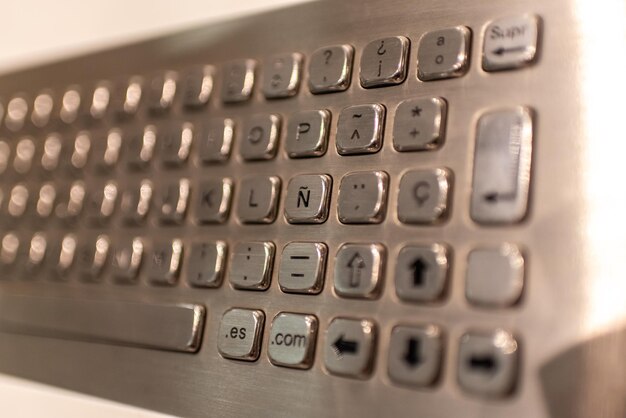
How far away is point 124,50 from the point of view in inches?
14.5

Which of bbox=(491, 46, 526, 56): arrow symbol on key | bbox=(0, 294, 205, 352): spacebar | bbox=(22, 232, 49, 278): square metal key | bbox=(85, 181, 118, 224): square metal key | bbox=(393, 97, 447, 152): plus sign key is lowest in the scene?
bbox=(0, 294, 205, 352): spacebar

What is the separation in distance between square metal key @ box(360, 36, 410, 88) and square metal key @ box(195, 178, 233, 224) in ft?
0.28

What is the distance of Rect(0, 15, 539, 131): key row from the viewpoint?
235 millimetres

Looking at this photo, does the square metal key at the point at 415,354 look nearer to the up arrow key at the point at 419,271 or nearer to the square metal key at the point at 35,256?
the up arrow key at the point at 419,271

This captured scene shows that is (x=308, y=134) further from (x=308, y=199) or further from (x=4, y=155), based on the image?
(x=4, y=155)

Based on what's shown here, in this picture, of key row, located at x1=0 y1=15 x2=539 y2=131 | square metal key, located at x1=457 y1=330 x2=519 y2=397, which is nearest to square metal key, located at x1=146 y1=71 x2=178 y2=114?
key row, located at x1=0 y1=15 x2=539 y2=131

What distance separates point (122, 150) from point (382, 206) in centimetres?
17

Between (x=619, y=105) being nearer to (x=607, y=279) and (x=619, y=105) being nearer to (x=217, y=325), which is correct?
(x=607, y=279)

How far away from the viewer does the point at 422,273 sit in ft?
0.74

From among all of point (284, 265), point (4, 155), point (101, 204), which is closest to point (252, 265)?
point (284, 265)

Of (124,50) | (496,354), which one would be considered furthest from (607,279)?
(124,50)

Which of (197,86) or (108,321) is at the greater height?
(197,86)

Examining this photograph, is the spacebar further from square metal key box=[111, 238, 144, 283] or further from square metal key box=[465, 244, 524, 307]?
square metal key box=[465, 244, 524, 307]

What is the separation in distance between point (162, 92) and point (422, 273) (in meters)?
0.19
